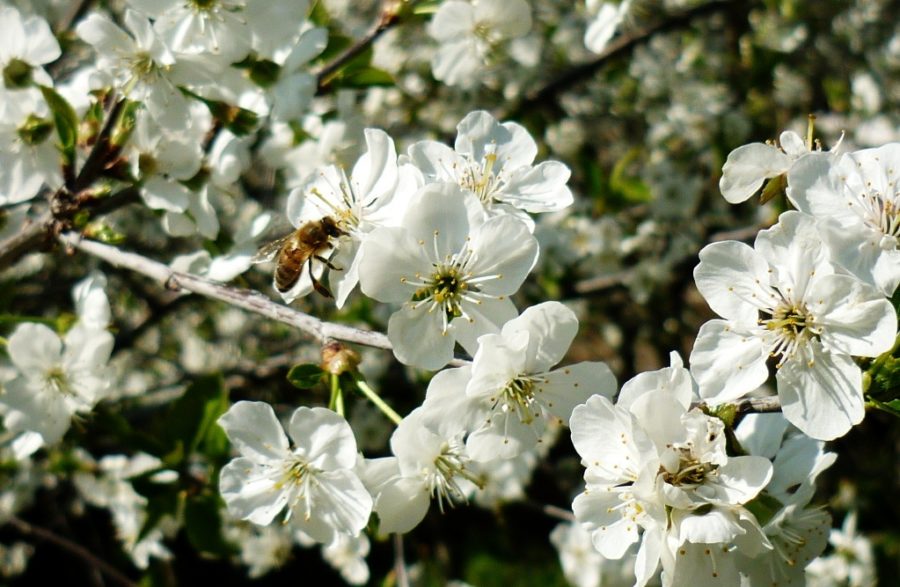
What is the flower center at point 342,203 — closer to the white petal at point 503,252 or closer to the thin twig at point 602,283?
the white petal at point 503,252

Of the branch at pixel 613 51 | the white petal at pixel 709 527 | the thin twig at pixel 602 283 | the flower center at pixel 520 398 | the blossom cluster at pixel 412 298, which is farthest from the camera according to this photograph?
the thin twig at pixel 602 283

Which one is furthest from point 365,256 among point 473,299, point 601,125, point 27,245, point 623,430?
point 601,125

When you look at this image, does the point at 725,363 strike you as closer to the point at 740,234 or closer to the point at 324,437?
the point at 324,437

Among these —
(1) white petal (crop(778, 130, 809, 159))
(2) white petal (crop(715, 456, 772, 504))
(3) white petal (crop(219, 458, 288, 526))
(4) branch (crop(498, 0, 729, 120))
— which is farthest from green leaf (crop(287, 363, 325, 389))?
(4) branch (crop(498, 0, 729, 120))

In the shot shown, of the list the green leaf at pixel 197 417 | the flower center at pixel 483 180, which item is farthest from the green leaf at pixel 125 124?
the flower center at pixel 483 180

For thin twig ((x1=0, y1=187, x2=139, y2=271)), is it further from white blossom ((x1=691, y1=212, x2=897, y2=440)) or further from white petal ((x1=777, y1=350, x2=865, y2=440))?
white petal ((x1=777, y1=350, x2=865, y2=440))

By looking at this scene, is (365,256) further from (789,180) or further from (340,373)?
(789,180)

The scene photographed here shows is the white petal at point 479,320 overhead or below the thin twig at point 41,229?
overhead
